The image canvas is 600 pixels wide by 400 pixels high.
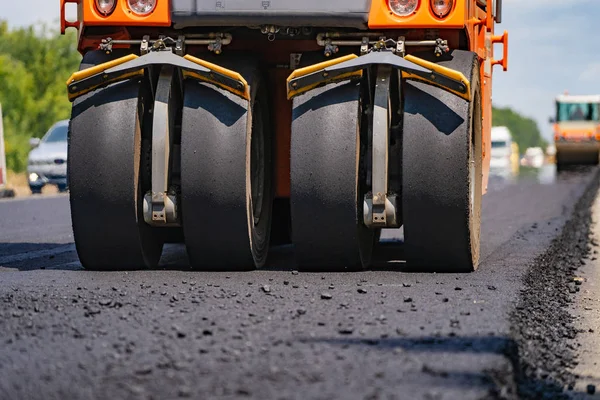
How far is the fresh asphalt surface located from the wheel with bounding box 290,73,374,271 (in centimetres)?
20

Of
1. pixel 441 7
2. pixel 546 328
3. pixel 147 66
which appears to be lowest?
pixel 546 328

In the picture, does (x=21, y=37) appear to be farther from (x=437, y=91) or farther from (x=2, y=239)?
(x=437, y=91)

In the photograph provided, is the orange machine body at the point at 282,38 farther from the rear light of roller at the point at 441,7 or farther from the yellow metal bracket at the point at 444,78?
the yellow metal bracket at the point at 444,78

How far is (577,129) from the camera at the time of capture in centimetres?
4662

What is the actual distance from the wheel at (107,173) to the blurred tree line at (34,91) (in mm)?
33650

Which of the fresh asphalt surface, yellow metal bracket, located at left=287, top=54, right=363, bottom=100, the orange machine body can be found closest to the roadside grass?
the orange machine body

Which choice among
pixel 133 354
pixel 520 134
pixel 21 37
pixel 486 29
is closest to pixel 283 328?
pixel 133 354

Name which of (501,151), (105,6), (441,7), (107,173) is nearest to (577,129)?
(501,151)

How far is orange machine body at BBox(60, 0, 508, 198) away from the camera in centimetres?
704

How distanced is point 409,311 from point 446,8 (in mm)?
2436

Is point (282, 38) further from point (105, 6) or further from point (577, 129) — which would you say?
point (577, 129)

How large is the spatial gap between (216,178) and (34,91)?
123ft

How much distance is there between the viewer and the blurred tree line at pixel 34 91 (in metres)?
41.3

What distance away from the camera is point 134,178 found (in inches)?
280
